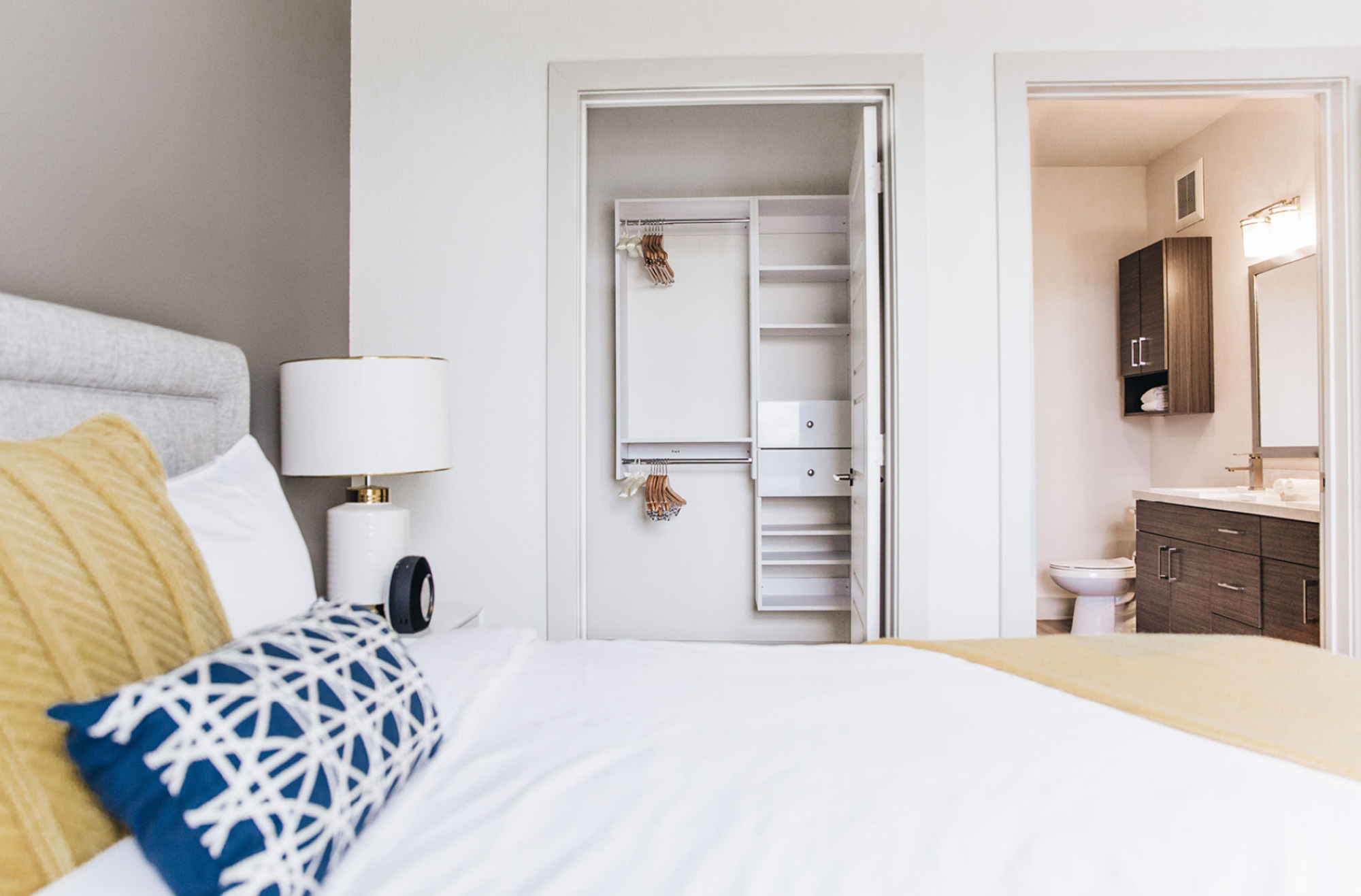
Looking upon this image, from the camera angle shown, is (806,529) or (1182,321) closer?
(806,529)

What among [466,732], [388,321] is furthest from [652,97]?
[466,732]

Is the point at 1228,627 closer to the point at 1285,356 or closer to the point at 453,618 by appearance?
the point at 1285,356

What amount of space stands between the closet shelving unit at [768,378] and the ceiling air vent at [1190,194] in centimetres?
200

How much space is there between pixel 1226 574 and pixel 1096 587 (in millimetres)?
796

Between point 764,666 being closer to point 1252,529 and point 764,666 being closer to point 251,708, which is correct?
point 251,708

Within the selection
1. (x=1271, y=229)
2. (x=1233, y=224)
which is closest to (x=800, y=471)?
(x=1271, y=229)

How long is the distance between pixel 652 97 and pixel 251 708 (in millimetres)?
2325

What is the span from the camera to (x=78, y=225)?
137cm

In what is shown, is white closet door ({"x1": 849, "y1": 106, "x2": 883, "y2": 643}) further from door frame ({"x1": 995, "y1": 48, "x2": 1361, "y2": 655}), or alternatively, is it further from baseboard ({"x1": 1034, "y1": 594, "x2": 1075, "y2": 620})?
baseboard ({"x1": 1034, "y1": 594, "x2": 1075, "y2": 620})

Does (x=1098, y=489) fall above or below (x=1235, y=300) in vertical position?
below

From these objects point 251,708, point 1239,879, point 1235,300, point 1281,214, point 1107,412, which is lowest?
point 1239,879

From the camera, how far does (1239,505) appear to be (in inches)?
119

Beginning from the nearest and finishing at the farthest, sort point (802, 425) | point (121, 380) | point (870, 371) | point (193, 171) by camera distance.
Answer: point (121, 380), point (193, 171), point (870, 371), point (802, 425)

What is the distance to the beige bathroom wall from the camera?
331 centimetres
